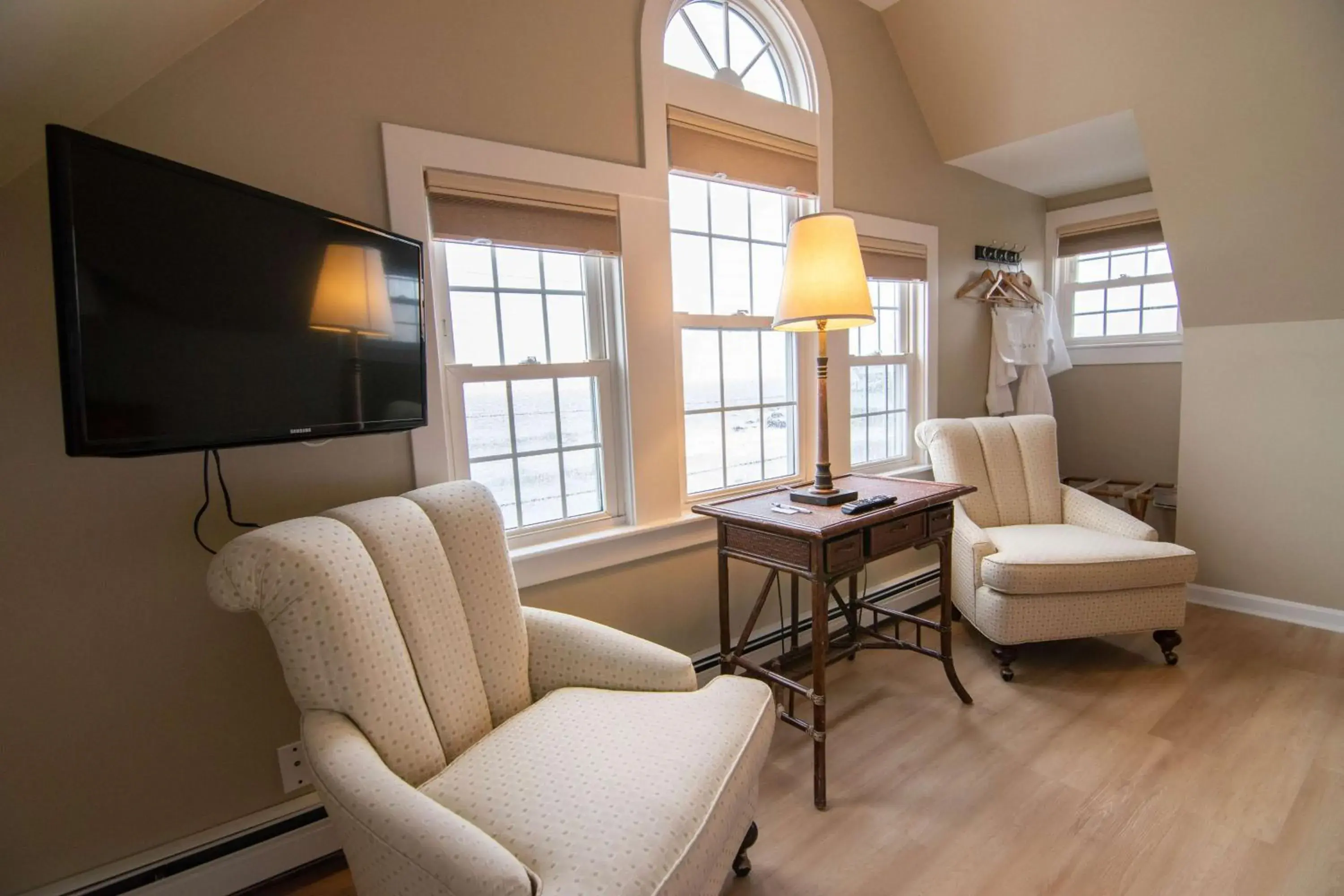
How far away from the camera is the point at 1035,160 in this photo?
10.2 ft

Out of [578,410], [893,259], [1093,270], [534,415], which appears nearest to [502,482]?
[534,415]

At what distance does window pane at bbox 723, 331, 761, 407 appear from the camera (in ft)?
7.85

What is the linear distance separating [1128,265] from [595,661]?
3.83 metres

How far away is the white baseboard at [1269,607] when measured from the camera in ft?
8.71

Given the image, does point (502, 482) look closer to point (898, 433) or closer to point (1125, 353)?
point (898, 433)

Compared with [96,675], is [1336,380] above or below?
above

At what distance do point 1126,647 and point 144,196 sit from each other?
3.43m

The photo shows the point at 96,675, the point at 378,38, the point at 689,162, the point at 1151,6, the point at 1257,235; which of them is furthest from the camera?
the point at 1257,235

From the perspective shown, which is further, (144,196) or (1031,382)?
(1031,382)

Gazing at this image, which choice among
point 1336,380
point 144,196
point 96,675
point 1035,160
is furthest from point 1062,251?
point 96,675

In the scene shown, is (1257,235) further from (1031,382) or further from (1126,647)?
(1126,647)

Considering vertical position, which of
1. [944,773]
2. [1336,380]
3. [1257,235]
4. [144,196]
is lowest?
[944,773]

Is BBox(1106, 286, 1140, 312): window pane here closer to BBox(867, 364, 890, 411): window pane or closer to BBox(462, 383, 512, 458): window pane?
BBox(867, 364, 890, 411): window pane

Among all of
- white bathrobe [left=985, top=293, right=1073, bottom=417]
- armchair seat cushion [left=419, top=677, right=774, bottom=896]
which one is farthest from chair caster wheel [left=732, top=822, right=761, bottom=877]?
white bathrobe [left=985, top=293, right=1073, bottom=417]
